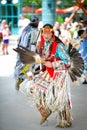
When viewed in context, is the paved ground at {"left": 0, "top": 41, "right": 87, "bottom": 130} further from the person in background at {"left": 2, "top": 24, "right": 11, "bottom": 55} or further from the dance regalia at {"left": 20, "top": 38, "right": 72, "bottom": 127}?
the person in background at {"left": 2, "top": 24, "right": 11, "bottom": 55}

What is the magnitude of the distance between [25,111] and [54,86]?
176 centimetres

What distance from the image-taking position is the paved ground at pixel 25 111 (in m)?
7.96

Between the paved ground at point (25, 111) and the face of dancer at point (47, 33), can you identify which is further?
the paved ground at point (25, 111)

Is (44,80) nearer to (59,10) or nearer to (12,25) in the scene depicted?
(12,25)

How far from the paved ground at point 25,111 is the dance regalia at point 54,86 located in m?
0.31

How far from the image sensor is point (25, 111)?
927cm

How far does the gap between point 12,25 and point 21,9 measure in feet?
5.48

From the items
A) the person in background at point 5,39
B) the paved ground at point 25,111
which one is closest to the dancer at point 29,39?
the paved ground at point 25,111

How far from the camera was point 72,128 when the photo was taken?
7.80 meters

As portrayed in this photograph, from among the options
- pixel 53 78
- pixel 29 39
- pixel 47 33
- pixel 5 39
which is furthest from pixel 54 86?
pixel 5 39

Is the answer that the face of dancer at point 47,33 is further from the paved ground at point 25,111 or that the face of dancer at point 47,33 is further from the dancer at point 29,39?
the dancer at point 29,39

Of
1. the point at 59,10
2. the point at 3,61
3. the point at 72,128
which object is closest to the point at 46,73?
the point at 72,128

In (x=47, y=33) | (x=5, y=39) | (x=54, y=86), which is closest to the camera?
(x=54, y=86)

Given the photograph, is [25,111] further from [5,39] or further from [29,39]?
[5,39]
